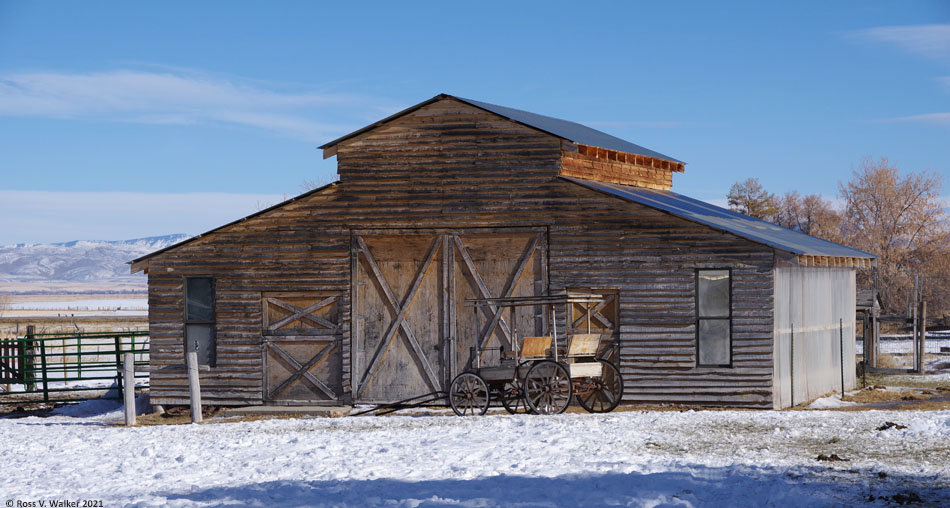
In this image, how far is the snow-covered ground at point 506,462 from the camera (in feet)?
40.4

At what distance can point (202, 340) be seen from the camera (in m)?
24.2

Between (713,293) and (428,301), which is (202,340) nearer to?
(428,301)

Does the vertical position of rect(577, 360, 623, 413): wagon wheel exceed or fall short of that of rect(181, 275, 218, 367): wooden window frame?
it falls short

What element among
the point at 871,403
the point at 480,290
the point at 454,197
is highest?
the point at 454,197

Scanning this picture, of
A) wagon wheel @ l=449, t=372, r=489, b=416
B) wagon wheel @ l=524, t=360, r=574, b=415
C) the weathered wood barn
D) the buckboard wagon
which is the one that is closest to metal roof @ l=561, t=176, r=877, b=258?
the weathered wood barn

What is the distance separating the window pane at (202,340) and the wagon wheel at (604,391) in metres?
8.09

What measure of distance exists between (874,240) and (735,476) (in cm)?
6495

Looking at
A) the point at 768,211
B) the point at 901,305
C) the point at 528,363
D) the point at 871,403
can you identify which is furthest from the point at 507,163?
the point at 768,211

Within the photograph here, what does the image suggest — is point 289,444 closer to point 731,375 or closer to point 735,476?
point 735,476

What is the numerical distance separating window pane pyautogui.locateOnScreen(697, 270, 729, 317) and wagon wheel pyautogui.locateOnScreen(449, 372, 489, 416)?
15.3 feet

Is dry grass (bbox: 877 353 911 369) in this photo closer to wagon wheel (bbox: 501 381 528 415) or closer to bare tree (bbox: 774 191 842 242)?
wagon wheel (bbox: 501 381 528 415)

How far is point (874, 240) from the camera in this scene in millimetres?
73688

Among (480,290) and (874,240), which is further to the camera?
(874,240)

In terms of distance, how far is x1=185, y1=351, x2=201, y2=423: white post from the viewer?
22.1 metres
